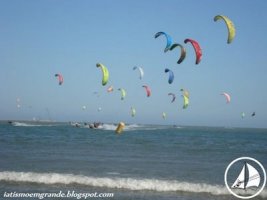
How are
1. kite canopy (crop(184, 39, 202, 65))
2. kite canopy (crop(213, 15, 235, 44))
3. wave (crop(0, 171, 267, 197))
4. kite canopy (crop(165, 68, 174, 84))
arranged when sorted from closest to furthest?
1. wave (crop(0, 171, 267, 197))
2. kite canopy (crop(213, 15, 235, 44))
3. kite canopy (crop(184, 39, 202, 65))
4. kite canopy (crop(165, 68, 174, 84))

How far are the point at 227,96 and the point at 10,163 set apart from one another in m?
13.6

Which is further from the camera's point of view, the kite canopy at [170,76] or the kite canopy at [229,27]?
the kite canopy at [170,76]

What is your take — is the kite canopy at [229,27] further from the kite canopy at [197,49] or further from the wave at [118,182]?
the wave at [118,182]

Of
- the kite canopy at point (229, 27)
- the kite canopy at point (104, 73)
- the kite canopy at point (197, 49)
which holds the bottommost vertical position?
the kite canopy at point (104, 73)

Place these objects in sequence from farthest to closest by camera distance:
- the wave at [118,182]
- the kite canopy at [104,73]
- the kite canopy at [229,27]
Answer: the kite canopy at [104,73], the kite canopy at [229,27], the wave at [118,182]

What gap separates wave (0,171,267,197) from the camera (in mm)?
12703

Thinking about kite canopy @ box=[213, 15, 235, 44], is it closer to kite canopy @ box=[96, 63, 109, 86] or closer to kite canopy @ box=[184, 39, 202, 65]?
kite canopy @ box=[184, 39, 202, 65]

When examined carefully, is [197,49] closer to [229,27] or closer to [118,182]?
[229,27]

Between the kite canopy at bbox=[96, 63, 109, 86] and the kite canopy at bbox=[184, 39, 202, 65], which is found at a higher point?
the kite canopy at bbox=[184, 39, 202, 65]

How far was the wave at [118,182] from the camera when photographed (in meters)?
12.7

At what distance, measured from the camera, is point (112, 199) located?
10648 millimetres

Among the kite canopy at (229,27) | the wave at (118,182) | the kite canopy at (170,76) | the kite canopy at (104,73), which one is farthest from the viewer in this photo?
the kite canopy at (170,76)

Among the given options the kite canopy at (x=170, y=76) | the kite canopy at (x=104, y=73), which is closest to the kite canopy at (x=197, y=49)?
the kite canopy at (x=170, y=76)

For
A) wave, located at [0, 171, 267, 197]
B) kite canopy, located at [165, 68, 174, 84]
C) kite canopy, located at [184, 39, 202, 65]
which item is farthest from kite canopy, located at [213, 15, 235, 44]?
kite canopy, located at [165, 68, 174, 84]
